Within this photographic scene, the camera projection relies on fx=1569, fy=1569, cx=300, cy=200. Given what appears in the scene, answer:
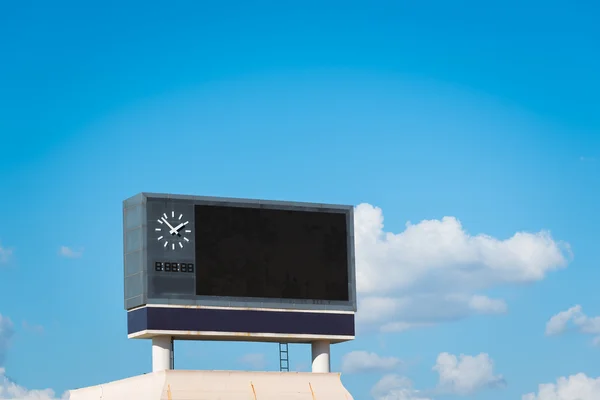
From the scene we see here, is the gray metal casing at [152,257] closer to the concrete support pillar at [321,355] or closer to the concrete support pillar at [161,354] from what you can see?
the concrete support pillar at [161,354]

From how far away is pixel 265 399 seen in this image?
7181cm

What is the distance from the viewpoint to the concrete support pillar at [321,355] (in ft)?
246

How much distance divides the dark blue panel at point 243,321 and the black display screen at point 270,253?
871 mm

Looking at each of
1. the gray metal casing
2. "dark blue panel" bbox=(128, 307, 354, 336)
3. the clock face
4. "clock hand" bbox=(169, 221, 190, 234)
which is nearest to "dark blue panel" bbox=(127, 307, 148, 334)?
"dark blue panel" bbox=(128, 307, 354, 336)

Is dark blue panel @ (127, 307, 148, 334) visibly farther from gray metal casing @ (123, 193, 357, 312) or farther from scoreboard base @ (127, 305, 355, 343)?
gray metal casing @ (123, 193, 357, 312)

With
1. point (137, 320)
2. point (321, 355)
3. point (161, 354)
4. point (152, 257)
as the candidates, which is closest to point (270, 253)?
point (321, 355)

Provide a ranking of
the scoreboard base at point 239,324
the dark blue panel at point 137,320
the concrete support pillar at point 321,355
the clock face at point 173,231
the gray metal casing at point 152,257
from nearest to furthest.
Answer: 1. the dark blue panel at point 137,320
2. the gray metal casing at point 152,257
3. the scoreboard base at point 239,324
4. the clock face at point 173,231
5. the concrete support pillar at point 321,355

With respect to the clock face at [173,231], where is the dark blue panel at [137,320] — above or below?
below

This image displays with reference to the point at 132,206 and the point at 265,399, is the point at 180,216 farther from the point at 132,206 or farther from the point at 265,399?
the point at 265,399

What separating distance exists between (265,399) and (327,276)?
22.4ft

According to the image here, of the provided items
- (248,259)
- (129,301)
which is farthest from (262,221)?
(129,301)

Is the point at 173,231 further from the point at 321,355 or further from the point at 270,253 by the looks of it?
the point at 321,355

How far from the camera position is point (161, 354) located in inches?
2813

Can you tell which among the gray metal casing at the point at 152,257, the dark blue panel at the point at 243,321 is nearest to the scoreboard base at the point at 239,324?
the dark blue panel at the point at 243,321
